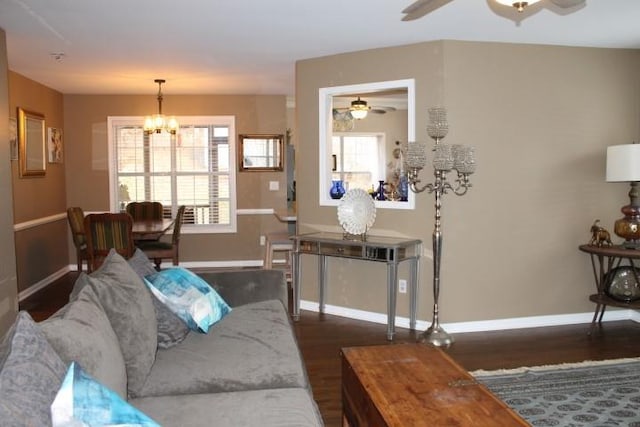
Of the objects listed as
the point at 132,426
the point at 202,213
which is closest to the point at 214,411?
the point at 132,426

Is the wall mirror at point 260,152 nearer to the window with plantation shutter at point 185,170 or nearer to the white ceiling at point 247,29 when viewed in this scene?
the window with plantation shutter at point 185,170

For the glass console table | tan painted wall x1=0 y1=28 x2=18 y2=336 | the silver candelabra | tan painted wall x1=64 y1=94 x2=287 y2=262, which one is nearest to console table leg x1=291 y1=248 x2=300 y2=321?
the glass console table

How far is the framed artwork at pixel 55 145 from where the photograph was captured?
6.82 meters

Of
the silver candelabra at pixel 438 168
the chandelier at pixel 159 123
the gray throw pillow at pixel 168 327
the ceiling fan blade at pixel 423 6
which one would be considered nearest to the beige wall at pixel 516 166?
the silver candelabra at pixel 438 168

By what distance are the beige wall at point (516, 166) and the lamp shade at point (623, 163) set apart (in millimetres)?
391

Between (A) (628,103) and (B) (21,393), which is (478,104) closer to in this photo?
(A) (628,103)

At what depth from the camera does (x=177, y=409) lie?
6.70 ft

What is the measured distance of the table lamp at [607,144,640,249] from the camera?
4.28 meters

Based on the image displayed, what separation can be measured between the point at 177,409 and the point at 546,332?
350cm

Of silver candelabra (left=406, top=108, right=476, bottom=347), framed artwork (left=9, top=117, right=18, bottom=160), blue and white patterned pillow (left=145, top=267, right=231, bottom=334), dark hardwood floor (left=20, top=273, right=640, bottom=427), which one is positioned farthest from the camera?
framed artwork (left=9, top=117, right=18, bottom=160)

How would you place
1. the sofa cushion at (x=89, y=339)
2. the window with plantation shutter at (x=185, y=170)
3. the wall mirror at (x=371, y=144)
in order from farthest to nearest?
the wall mirror at (x=371, y=144)
the window with plantation shutter at (x=185, y=170)
the sofa cushion at (x=89, y=339)

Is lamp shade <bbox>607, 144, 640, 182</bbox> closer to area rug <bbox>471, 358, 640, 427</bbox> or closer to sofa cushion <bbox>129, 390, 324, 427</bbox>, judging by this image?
area rug <bbox>471, 358, 640, 427</bbox>

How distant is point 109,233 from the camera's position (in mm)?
5332

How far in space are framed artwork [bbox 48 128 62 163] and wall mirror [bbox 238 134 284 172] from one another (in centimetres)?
226
